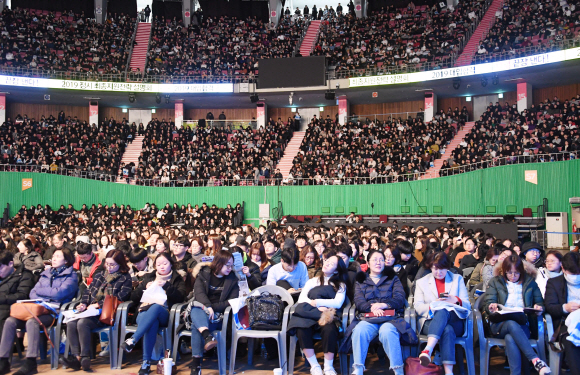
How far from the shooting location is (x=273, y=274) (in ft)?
24.0

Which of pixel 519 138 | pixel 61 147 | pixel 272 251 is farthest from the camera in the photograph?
pixel 61 147

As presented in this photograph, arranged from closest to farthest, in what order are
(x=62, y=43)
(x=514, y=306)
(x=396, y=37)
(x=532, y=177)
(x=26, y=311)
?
(x=514, y=306), (x=26, y=311), (x=532, y=177), (x=396, y=37), (x=62, y=43)

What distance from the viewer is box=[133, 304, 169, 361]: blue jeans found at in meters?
6.45

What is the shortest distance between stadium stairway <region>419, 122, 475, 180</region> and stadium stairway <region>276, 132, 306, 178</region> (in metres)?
7.77

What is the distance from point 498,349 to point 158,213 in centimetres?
2212

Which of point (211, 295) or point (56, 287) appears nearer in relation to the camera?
point (211, 295)

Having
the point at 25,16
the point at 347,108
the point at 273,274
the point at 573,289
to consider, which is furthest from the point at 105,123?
the point at 573,289

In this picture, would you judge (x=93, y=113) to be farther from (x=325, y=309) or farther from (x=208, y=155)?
(x=325, y=309)

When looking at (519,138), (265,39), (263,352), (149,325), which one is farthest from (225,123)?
(149,325)

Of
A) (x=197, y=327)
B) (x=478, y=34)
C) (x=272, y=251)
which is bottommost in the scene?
(x=197, y=327)

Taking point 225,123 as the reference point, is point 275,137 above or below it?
below

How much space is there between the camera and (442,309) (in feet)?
19.8

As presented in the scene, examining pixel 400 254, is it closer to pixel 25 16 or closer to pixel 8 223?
pixel 8 223

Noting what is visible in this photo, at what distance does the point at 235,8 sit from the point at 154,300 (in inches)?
1456
